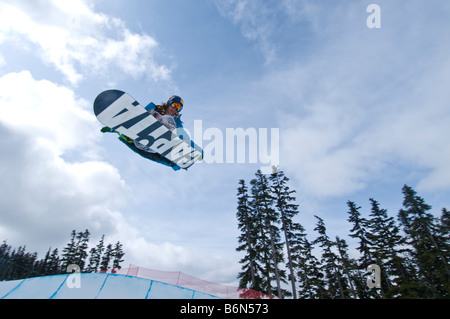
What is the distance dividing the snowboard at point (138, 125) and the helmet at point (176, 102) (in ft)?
3.75

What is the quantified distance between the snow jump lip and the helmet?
7971 millimetres

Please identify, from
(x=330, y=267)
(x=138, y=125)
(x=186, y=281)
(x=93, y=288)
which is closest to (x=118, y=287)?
(x=93, y=288)

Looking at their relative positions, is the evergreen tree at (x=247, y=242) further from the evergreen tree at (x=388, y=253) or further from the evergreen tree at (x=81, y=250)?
the evergreen tree at (x=81, y=250)

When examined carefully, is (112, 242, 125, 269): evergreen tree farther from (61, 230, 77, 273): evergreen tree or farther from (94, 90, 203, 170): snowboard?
(94, 90, 203, 170): snowboard

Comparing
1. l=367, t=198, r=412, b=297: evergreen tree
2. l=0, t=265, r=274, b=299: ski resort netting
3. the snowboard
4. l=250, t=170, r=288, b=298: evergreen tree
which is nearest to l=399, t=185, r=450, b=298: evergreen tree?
l=367, t=198, r=412, b=297: evergreen tree

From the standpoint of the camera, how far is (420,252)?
24.2m

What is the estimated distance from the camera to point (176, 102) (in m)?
8.77

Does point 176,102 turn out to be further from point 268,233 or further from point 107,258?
point 107,258

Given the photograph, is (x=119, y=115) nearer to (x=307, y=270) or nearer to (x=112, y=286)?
(x=112, y=286)

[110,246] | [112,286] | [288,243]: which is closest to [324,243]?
[288,243]

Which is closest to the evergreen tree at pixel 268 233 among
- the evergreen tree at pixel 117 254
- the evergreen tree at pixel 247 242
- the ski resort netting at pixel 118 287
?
the evergreen tree at pixel 247 242

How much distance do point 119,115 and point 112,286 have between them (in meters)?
7.40

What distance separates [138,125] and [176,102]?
6.34 ft

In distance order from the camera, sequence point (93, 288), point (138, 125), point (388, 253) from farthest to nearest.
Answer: point (388, 253)
point (93, 288)
point (138, 125)
